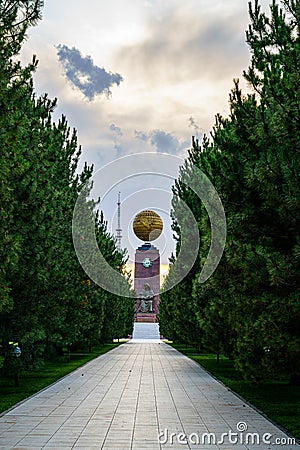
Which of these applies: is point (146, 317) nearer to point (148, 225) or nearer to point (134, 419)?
point (148, 225)

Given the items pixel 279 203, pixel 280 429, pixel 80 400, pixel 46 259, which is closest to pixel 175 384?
pixel 80 400

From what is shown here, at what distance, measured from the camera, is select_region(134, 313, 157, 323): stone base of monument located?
6681cm

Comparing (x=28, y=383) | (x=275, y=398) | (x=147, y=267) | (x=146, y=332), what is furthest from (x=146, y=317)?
(x=275, y=398)

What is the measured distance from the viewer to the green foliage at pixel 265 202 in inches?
299

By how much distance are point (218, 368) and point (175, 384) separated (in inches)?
223

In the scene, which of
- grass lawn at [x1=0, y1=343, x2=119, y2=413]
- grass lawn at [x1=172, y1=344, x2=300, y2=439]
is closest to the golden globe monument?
grass lawn at [x1=0, y1=343, x2=119, y2=413]

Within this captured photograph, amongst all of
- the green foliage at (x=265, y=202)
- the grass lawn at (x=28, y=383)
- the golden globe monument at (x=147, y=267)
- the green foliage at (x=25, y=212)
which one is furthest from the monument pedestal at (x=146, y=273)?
the green foliage at (x=265, y=202)

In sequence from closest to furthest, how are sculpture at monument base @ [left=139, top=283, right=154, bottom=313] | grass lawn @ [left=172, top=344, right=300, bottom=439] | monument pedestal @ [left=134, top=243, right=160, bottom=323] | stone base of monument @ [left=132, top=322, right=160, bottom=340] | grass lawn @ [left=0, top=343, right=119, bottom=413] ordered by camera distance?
grass lawn @ [left=172, top=344, right=300, bottom=439]
grass lawn @ [left=0, top=343, right=119, bottom=413]
stone base of monument @ [left=132, top=322, right=160, bottom=340]
monument pedestal @ [left=134, top=243, right=160, bottom=323]
sculpture at monument base @ [left=139, top=283, right=154, bottom=313]

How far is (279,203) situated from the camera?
8164mm

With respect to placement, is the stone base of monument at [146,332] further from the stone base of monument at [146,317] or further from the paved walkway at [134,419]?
the paved walkway at [134,419]

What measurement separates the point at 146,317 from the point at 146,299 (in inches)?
87.8

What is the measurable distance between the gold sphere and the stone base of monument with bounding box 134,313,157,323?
879 centimetres

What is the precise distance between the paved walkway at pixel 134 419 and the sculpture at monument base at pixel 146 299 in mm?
52708

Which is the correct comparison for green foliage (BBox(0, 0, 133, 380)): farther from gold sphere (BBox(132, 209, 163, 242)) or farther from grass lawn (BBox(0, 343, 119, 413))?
gold sphere (BBox(132, 209, 163, 242))
